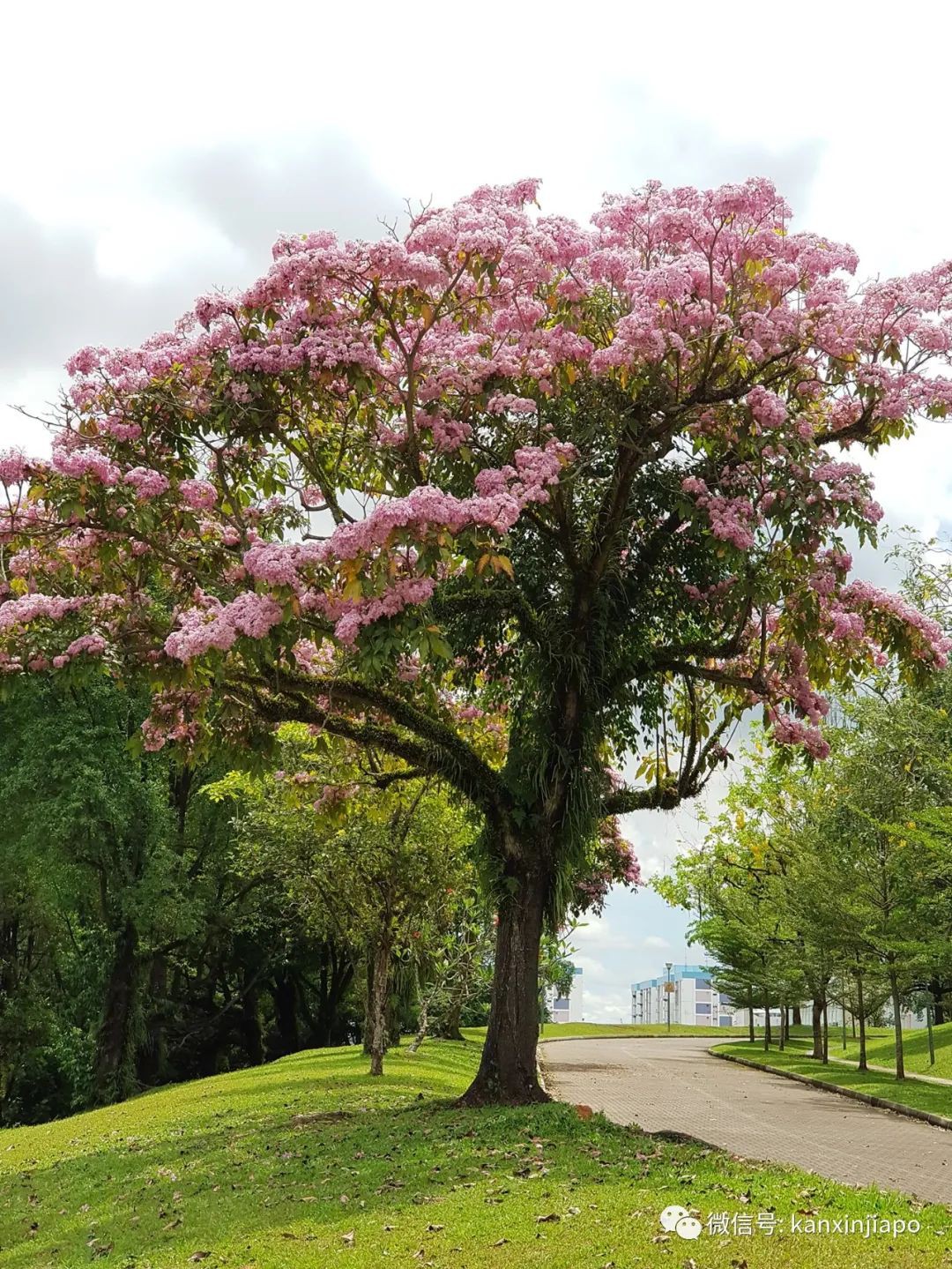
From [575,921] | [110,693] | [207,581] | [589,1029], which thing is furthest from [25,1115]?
[589,1029]

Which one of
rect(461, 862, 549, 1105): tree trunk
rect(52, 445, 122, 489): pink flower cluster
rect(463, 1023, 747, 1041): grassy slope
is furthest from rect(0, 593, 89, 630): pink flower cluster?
rect(463, 1023, 747, 1041): grassy slope


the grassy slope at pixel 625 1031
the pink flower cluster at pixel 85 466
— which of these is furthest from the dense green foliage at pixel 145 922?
the grassy slope at pixel 625 1031

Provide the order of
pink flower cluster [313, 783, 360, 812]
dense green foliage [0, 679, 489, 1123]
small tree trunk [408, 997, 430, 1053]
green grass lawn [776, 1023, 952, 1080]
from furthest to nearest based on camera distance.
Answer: green grass lawn [776, 1023, 952, 1080], small tree trunk [408, 997, 430, 1053], dense green foliage [0, 679, 489, 1123], pink flower cluster [313, 783, 360, 812]

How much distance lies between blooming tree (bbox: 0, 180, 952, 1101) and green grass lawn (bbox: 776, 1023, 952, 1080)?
696 inches

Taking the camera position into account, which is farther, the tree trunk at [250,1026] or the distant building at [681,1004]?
the distant building at [681,1004]

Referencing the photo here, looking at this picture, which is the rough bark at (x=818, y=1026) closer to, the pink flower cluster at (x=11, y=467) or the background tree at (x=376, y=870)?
the background tree at (x=376, y=870)

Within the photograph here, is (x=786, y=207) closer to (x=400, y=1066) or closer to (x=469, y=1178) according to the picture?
(x=469, y=1178)

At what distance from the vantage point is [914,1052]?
33.1m

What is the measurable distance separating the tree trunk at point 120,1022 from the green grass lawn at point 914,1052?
19175mm

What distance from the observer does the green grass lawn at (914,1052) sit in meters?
28.0

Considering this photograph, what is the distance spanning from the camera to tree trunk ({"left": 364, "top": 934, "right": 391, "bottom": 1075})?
21297 millimetres

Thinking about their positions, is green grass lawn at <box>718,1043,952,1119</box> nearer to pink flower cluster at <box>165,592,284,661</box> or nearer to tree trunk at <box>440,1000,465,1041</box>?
tree trunk at <box>440,1000,465,1041</box>

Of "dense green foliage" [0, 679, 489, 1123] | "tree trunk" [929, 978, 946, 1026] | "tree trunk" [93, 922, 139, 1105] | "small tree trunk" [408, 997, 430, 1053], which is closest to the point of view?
"dense green foliage" [0, 679, 489, 1123]

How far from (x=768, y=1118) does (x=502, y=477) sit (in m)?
11.8
